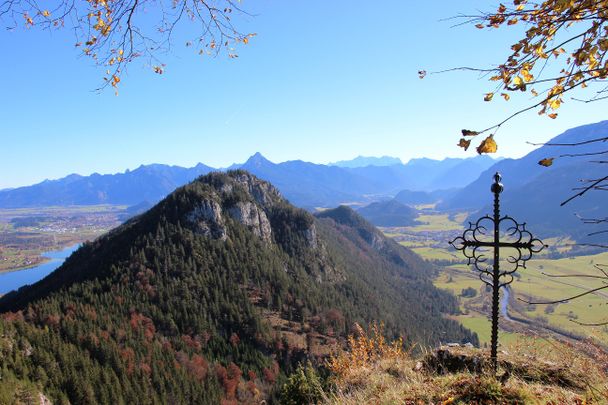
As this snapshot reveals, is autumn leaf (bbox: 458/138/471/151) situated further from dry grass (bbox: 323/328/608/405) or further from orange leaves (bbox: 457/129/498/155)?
dry grass (bbox: 323/328/608/405)

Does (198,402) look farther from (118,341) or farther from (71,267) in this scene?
(71,267)

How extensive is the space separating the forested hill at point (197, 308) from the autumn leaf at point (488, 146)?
58.1 m

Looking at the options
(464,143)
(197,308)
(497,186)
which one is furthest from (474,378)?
(197,308)

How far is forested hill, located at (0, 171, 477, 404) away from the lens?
60719mm

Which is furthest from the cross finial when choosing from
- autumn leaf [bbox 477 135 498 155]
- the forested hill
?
the forested hill

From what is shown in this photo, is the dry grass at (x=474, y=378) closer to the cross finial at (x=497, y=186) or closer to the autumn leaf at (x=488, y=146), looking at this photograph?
the cross finial at (x=497, y=186)

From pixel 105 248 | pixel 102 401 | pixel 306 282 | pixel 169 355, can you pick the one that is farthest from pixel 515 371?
pixel 105 248

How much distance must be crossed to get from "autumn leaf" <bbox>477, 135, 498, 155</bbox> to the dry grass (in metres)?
4.27

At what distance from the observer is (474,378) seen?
23.0 feet

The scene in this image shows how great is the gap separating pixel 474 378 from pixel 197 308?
91840mm

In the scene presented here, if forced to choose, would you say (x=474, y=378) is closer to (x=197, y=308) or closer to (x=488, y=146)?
(x=488, y=146)

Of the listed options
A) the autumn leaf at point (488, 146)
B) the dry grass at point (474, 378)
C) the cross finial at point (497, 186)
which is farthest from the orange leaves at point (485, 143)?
the dry grass at point (474, 378)

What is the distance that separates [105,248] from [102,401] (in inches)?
2976

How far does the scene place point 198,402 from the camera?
63.5 m
